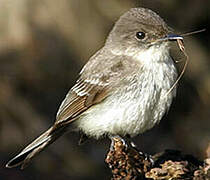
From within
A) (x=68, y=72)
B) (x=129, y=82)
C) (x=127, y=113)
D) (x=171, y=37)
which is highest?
(x=171, y=37)

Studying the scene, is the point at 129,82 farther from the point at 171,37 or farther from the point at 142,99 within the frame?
the point at 171,37

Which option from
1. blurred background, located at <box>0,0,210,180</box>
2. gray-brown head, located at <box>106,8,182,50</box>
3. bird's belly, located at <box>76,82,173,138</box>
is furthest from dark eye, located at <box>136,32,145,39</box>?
blurred background, located at <box>0,0,210,180</box>

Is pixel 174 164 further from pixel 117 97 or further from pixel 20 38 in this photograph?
pixel 20 38

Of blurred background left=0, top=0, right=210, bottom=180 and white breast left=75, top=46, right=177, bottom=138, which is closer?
white breast left=75, top=46, right=177, bottom=138

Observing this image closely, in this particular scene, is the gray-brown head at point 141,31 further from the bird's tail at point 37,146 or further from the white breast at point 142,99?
the bird's tail at point 37,146

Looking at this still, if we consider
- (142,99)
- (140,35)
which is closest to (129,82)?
(142,99)

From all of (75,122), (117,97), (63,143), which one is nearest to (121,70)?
(117,97)

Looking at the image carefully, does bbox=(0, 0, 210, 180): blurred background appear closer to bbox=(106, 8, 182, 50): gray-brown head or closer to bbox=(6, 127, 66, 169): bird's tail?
bbox=(6, 127, 66, 169): bird's tail
